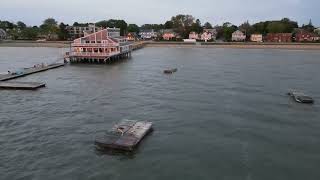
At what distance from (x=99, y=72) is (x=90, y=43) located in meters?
23.4

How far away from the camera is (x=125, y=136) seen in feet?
121

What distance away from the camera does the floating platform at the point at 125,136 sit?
3511 centimetres

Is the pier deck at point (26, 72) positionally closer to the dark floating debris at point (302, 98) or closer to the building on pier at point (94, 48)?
the building on pier at point (94, 48)

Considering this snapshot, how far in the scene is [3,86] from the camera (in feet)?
212

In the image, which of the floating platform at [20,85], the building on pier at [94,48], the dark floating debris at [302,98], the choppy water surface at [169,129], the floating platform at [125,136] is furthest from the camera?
the building on pier at [94,48]

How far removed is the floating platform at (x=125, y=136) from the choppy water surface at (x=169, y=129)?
2.77ft

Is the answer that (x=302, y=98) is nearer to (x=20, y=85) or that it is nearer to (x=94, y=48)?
(x=20, y=85)

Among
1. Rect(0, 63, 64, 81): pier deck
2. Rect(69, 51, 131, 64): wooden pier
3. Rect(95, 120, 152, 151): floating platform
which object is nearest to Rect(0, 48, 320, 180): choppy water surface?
Rect(95, 120, 152, 151): floating platform

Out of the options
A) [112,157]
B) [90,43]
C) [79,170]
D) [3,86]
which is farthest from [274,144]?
[90,43]

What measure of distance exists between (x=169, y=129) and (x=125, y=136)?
6.47 m

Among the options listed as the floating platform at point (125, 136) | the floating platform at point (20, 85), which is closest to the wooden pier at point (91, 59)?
the floating platform at point (20, 85)

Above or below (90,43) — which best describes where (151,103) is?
below

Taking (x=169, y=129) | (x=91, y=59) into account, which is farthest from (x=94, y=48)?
(x=169, y=129)

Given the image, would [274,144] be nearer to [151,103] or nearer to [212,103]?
[212,103]
